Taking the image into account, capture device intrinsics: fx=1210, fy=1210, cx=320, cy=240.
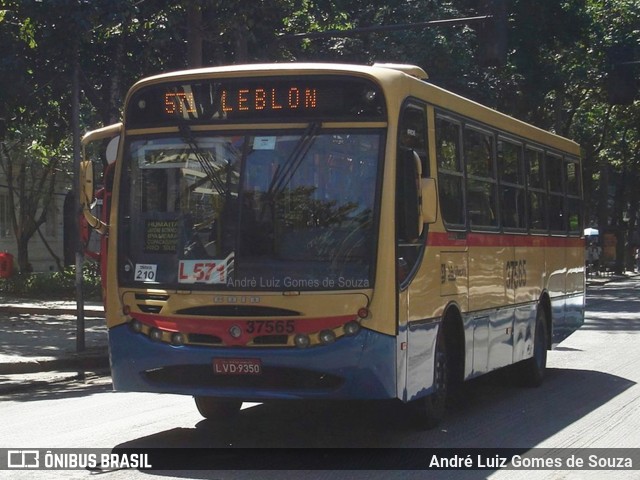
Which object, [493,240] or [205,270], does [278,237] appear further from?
[493,240]

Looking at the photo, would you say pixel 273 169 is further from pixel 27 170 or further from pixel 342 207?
pixel 27 170

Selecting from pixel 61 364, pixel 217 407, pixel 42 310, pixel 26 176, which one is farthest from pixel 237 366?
pixel 26 176

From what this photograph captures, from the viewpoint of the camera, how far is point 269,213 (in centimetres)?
944

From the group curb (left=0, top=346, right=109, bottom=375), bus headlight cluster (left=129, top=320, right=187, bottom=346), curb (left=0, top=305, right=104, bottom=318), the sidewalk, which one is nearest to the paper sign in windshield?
bus headlight cluster (left=129, top=320, right=187, bottom=346)

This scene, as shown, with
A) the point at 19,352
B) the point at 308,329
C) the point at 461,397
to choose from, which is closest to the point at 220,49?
the point at 19,352

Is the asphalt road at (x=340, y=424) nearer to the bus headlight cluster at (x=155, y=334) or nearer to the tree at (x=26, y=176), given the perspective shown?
the bus headlight cluster at (x=155, y=334)

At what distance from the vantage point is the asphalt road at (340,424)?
970 cm

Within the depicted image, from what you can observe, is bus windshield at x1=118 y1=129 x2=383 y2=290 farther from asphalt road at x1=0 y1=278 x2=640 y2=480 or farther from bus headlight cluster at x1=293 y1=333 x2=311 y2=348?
asphalt road at x1=0 y1=278 x2=640 y2=480

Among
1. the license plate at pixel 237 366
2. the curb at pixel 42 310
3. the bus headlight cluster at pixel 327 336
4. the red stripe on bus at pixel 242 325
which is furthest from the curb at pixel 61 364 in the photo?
the curb at pixel 42 310

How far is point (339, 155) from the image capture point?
31.0 feet

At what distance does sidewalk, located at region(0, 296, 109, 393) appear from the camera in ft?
55.1

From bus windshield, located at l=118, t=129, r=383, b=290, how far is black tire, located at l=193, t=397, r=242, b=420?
5.61 feet

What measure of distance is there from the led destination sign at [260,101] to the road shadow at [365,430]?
2.63 m

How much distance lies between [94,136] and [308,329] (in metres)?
3.21
